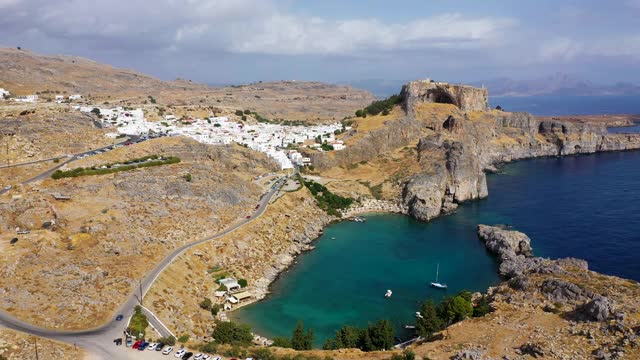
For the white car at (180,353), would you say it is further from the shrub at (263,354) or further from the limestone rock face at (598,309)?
the limestone rock face at (598,309)

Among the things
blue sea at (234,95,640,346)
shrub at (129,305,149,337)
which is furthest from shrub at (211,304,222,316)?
shrub at (129,305,149,337)

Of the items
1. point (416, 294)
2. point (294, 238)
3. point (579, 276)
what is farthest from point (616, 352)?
point (294, 238)

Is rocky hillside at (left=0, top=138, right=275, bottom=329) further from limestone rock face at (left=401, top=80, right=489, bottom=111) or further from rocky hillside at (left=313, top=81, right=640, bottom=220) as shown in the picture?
limestone rock face at (left=401, top=80, right=489, bottom=111)

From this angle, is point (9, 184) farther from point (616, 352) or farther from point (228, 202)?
point (616, 352)

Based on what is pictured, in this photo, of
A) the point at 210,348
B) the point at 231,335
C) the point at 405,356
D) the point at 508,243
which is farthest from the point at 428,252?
the point at 210,348

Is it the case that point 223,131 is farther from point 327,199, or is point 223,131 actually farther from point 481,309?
point 481,309

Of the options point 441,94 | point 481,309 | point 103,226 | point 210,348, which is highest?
point 441,94
